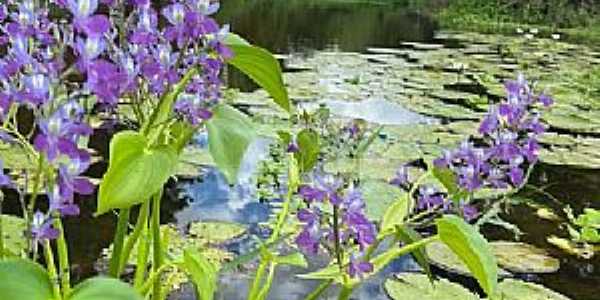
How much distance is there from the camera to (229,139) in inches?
41.5

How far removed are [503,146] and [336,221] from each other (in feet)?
1.03

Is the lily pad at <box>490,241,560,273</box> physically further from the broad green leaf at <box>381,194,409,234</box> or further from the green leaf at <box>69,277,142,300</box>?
the green leaf at <box>69,277,142,300</box>

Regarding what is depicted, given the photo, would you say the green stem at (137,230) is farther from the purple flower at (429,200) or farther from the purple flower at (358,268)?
the purple flower at (429,200)

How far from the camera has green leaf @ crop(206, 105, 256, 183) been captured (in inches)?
40.3

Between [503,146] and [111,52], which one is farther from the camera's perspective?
[503,146]

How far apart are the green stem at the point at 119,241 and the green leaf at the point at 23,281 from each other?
1.05 feet

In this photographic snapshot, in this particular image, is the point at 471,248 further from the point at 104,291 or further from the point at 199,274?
the point at 104,291

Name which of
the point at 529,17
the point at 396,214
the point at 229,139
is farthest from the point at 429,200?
the point at 529,17

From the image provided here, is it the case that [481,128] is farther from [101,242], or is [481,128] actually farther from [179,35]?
[101,242]

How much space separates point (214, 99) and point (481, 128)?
1.51 ft

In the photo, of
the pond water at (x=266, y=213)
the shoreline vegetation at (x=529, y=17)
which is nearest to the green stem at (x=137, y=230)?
the pond water at (x=266, y=213)

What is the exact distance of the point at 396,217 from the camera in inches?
57.7

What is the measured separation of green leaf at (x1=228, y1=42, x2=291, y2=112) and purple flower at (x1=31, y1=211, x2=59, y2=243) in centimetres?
30

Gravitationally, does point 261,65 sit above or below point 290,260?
above
